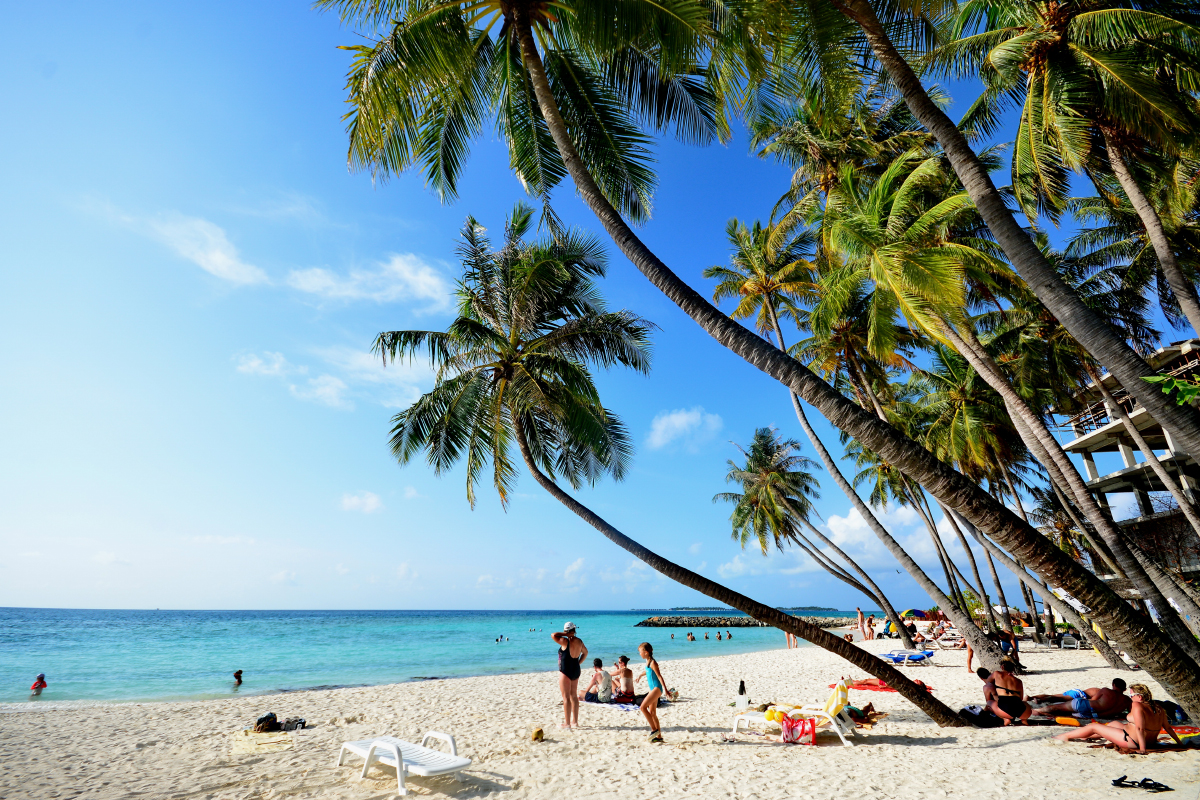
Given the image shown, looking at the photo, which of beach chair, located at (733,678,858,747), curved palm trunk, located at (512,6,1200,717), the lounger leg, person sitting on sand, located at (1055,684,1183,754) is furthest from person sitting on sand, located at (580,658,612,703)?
curved palm trunk, located at (512,6,1200,717)

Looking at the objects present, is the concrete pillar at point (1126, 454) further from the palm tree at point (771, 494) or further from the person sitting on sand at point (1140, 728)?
the person sitting on sand at point (1140, 728)

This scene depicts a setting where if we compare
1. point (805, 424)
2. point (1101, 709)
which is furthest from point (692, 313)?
point (805, 424)

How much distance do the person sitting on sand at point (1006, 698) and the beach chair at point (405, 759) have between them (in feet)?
23.1

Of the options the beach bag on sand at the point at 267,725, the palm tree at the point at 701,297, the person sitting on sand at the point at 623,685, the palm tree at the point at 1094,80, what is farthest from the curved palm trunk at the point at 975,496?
the beach bag on sand at the point at 267,725

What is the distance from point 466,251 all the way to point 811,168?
345 inches

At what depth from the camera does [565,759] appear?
6.89 metres

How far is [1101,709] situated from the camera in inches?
294

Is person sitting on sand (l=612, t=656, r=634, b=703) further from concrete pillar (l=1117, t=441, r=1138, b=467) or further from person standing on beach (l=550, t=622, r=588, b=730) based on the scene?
concrete pillar (l=1117, t=441, r=1138, b=467)

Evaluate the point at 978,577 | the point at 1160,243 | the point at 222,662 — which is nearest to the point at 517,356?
the point at 1160,243

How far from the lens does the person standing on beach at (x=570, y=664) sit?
8.13 m

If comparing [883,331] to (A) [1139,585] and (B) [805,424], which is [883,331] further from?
(A) [1139,585]

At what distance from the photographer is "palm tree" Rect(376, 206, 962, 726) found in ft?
33.7

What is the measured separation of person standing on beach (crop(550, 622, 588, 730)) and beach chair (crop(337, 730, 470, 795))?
211 centimetres

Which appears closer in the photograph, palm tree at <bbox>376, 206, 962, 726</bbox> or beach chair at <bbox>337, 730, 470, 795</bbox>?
beach chair at <bbox>337, 730, 470, 795</bbox>
